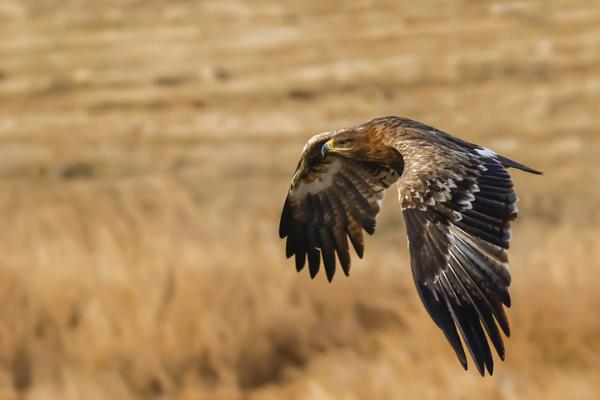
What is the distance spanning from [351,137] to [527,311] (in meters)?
1.84

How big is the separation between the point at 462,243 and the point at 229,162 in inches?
203

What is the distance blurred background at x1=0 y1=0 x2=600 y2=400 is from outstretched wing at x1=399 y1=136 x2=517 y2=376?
7.52 feet

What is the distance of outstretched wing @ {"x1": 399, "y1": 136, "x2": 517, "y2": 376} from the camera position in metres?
3.87

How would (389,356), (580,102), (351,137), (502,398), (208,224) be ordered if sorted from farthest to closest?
1. (580,102)
2. (208,224)
3. (389,356)
4. (502,398)
5. (351,137)

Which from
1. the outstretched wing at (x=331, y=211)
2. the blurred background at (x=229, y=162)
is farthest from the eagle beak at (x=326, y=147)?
the blurred background at (x=229, y=162)

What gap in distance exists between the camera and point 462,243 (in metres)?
4.00

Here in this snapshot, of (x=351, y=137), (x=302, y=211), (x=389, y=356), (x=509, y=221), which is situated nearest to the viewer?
(x=509, y=221)

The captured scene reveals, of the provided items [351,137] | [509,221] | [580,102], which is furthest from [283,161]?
[509,221]

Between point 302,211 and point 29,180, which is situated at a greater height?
point 302,211

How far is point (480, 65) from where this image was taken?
9031 millimetres

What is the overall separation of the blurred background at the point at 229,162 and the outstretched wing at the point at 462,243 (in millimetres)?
2292

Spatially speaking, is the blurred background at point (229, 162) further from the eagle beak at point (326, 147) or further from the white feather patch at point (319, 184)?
the eagle beak at point (326, 147)

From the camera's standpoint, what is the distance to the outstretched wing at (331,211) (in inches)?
197

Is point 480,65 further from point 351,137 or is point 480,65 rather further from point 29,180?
point 351,137
